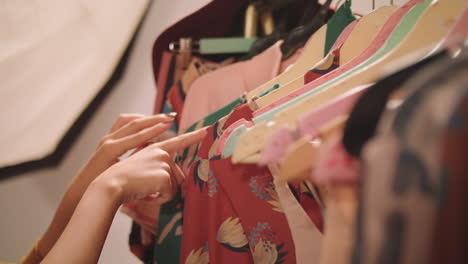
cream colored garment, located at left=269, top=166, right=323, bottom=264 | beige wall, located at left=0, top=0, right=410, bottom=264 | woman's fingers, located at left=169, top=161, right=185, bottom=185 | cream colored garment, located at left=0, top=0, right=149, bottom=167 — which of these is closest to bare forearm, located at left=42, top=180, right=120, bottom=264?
woman's fingers, located at left=169, top=161, right=185, bottom=185

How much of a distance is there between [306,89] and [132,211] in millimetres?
426

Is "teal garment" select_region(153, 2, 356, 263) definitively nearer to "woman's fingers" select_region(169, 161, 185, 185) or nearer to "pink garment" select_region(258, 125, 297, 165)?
"woman's fingers" select_region(169, 161, 185, 185)

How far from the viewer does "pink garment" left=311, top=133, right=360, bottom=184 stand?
6.8 inches

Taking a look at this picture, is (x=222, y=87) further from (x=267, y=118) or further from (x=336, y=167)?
(x=336, y=167)

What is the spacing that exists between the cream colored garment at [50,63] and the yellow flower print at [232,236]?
3.03 feet

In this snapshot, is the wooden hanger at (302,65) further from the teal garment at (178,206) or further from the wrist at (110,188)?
the wrist at (110,188)

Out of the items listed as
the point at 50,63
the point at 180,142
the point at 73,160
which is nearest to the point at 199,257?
the point at 180,142

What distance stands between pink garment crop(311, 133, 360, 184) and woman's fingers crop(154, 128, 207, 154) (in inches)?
11.3

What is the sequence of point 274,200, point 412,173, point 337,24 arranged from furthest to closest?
point 337,24, point 274,200, point 412,173

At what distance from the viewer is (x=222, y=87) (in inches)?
25.0

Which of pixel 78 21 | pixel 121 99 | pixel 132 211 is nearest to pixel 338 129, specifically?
pixel 132 211

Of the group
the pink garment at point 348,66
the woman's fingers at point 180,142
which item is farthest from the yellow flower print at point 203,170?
the pink garment at point 348,66

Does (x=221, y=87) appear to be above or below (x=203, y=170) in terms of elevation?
above

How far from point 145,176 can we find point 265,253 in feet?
0.60
